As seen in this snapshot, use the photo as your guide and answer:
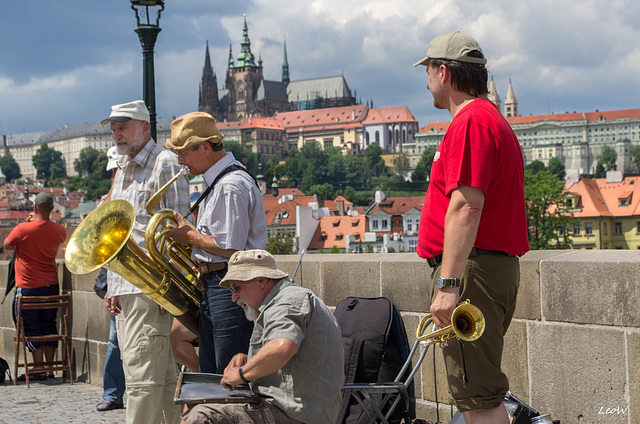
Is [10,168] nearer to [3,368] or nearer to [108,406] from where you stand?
[3,368]

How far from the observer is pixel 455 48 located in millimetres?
2871

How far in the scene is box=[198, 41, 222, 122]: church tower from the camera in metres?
179

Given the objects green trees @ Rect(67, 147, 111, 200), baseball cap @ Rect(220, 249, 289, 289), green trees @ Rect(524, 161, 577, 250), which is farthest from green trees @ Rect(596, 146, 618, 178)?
baseball cap @ Rect(220, 249, 289, 289)

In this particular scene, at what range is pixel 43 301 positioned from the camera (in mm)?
7477

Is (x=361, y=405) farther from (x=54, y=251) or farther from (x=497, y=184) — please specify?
(x=54, y=251)

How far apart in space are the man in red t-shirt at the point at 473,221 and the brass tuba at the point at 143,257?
1.34 metres

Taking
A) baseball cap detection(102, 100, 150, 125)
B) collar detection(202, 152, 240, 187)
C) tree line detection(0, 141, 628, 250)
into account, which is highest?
tree line detection(0, 141, 628, 250)

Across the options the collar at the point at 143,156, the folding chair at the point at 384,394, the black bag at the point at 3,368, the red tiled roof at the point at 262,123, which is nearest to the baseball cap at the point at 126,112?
the collar at the point at 143,156

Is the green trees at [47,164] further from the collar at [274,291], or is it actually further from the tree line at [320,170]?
the collar at [274,291]

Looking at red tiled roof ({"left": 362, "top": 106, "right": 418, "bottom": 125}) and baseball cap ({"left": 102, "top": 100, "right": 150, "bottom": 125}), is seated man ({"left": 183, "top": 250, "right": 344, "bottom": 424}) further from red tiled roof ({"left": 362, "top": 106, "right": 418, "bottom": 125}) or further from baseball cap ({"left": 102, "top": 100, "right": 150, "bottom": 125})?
red tiled roof ({"left": 362, "top": 106, "right": 418, "bottom": 125})

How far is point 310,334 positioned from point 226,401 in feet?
1.17

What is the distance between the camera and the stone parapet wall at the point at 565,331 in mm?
3842

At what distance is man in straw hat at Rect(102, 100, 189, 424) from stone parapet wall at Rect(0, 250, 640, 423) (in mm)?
1228

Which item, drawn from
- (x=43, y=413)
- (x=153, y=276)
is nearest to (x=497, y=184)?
(x=153, y=276)
